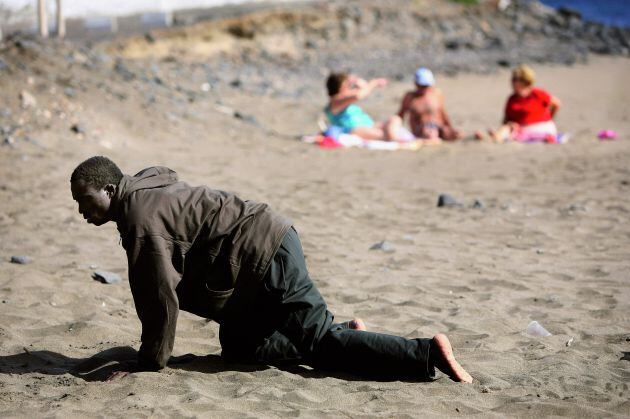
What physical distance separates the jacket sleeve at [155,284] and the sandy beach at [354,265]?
32cm

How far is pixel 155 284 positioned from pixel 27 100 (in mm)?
7360

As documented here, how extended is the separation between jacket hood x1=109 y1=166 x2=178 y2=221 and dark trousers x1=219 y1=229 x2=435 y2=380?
0.61 m

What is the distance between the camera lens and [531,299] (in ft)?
18.2

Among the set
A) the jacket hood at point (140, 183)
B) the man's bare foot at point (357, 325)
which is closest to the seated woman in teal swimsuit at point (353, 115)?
the man's bare foot at point (357, 325)

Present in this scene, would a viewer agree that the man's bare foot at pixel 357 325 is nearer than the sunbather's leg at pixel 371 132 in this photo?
Yes

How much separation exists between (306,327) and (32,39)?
9.51m

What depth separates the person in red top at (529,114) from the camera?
12.0 meters

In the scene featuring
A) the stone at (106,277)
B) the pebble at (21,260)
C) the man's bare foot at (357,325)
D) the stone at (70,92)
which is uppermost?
the stone at (70,92)

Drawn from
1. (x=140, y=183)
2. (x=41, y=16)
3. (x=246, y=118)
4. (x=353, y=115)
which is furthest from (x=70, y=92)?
(x=140, y=183)

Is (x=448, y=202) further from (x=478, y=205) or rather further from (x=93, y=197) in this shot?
(x=93, y=197)

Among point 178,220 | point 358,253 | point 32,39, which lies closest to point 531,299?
point 358,253

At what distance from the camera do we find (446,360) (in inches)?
159

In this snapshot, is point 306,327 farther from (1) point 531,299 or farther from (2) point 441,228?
(2) point 441,228

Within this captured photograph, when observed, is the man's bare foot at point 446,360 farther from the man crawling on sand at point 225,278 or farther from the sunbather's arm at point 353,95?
the sunbather's arm at point 353,95
